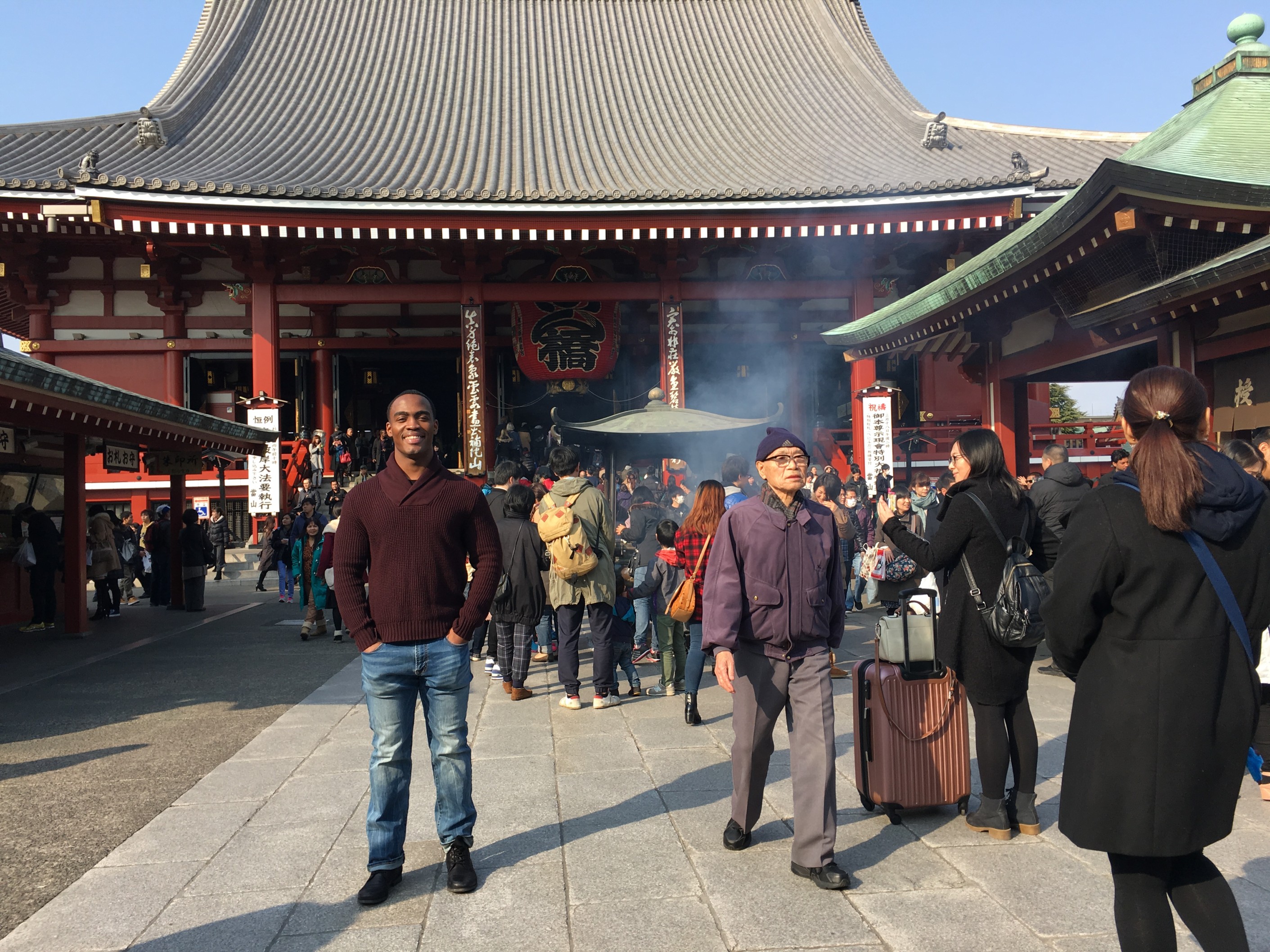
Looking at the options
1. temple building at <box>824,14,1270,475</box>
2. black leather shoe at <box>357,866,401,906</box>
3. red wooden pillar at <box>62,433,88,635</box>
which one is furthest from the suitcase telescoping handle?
red wooden pillar at <box>62,433,88,635</box>

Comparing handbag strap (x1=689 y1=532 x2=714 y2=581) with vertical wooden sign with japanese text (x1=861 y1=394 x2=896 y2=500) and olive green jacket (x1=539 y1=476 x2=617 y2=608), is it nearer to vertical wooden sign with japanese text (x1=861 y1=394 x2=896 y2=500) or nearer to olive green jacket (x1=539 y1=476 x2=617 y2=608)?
olive green jacket (x1=539 y1=476 x2=617 y2=608)

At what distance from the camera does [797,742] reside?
10.1 ft

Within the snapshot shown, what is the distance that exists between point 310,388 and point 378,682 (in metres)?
15.4

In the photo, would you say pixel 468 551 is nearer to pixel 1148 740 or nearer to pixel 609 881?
pixel 609 881

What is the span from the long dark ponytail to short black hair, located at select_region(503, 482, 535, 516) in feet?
14.7

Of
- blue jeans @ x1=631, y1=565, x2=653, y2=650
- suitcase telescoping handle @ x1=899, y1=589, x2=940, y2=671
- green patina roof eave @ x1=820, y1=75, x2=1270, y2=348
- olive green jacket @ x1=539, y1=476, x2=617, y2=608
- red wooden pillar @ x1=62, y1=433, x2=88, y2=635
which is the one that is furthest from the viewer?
red wooden pillar @ x1=62, y1=433, x2=88, y2=635

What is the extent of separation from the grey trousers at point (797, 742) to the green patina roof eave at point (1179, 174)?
4.30 meters

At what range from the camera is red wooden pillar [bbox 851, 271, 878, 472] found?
1286 cm

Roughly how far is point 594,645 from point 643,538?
102cm

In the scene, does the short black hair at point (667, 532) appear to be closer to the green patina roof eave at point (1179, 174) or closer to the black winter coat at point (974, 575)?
the black winter coat at point (974, 575)

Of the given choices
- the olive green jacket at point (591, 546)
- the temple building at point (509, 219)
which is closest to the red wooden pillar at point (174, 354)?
the temple building at point (509, 219)

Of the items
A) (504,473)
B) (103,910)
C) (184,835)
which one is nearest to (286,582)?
(504,473)

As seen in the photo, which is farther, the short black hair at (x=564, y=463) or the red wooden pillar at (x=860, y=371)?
the red wooden pillar at (x=860, y=371)

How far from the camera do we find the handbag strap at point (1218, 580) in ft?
6.29
